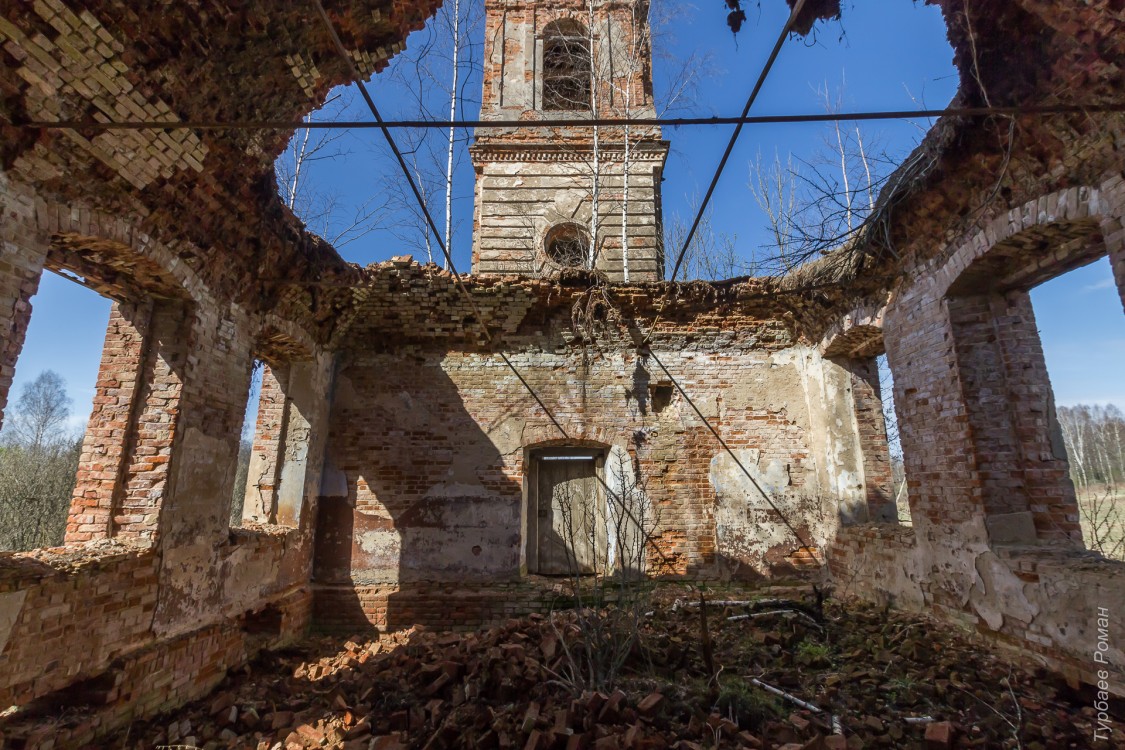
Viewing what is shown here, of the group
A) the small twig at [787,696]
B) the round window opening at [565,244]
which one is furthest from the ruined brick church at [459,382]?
the round window opening at [565,244]

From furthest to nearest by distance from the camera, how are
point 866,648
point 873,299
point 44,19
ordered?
point 873,299
point 866,648
point 44,19

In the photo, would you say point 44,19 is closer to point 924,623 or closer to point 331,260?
point 331,260

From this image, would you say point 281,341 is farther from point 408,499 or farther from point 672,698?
point 672,698

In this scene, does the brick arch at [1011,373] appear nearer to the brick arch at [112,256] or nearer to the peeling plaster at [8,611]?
the brick arch at [112,256]

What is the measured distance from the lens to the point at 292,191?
33.1ft

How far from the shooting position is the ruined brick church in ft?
11.7

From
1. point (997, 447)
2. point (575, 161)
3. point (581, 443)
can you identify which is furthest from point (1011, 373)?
point (575, 161)

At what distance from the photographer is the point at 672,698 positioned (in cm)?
358

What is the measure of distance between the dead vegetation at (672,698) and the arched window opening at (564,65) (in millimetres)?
11532

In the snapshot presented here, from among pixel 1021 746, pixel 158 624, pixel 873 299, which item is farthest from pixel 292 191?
pixel 1021 746

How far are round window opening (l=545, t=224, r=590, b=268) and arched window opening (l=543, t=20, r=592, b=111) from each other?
2.98 meters

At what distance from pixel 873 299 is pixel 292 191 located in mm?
9730

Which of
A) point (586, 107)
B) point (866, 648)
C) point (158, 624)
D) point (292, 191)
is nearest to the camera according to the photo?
point (158, 624)

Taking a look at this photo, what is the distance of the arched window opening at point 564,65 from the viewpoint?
41.4 feet
